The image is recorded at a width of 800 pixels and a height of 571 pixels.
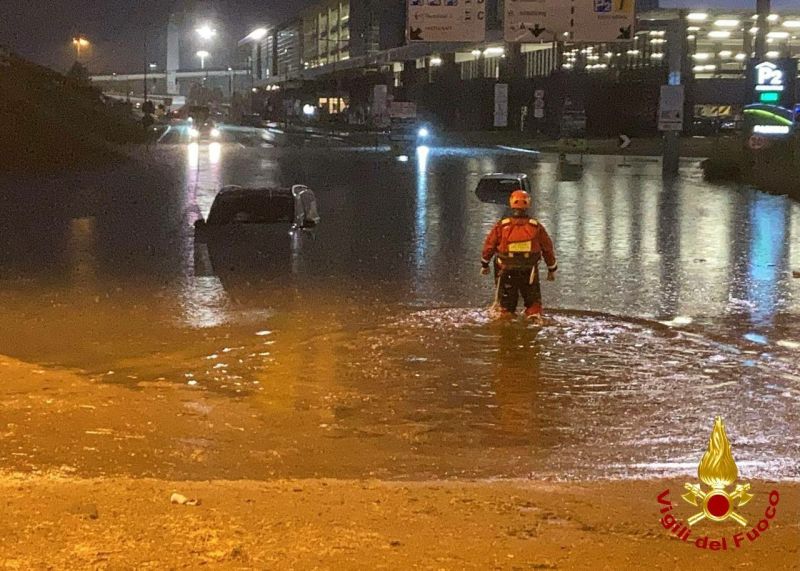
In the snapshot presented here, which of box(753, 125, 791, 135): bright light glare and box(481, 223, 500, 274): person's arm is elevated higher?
box(753, 125, 791, 135): bright light glare

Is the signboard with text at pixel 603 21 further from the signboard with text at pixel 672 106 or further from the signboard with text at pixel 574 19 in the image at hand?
the signboard with text at pixel 672 106

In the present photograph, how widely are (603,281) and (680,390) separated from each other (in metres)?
6.00

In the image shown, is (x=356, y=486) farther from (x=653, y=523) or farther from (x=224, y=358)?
(x=224, y=358)

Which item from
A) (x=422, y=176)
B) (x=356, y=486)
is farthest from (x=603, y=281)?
(x=422, y=176)

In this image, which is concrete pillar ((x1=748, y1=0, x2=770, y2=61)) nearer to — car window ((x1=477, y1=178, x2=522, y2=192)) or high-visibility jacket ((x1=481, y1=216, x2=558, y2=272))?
car window ((x1=477, y1=178, x2=522, y2=192))

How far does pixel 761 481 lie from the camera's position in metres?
6.61

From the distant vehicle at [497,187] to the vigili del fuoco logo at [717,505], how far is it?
21859 mm

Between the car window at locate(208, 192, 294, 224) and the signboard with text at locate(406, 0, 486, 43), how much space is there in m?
15.1

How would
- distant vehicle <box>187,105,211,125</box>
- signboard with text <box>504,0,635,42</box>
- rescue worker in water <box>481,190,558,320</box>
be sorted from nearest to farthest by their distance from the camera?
1. rescue worker in water <box>481,190,558,320</box>
2. signboard with text <box>504,0,635,42</box>
3. distant vehicle <box>187,105,211,125</box>

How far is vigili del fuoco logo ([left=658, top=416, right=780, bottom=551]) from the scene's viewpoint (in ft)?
16.3

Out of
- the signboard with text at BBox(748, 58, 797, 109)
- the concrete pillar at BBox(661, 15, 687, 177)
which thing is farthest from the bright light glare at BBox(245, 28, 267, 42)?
the signboard with text at BBox(748, 58, 797, 109)

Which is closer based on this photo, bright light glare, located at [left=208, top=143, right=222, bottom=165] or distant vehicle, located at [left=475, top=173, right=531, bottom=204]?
distant vehicle, located at [left=475, top=173, right=531, bottom=204]

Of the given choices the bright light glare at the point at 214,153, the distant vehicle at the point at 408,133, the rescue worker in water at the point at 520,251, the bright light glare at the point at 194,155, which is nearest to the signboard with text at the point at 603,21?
the bright light glare at the point at 194,155

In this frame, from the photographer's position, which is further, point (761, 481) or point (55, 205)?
point (55, 205)
